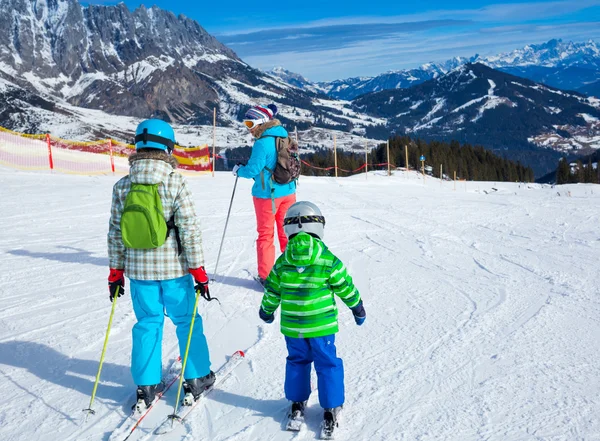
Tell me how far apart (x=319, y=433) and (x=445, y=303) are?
281cm

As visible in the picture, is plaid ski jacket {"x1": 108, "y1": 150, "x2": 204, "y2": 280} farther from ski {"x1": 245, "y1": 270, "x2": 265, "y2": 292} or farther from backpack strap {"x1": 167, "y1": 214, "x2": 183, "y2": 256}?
ski {"x1": 245, "y1": 270, "x2": 265, "y2": 292}

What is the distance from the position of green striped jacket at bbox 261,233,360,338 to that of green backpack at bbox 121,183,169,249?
2.60ft

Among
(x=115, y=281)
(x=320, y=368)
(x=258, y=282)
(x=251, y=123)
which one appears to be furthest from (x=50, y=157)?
(x=320, y=368)

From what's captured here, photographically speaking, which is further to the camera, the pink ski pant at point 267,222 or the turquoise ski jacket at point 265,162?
the pink ski pant at point 267,222

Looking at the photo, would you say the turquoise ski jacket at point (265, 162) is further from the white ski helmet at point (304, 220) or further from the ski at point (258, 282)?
the white ski helmet at point (304, 220)

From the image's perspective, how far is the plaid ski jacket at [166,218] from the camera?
10.9ft

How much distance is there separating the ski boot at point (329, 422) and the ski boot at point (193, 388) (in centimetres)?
95

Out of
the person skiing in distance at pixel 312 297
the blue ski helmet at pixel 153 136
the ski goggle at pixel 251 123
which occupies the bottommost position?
the person skiing in distance at pixel 312 297

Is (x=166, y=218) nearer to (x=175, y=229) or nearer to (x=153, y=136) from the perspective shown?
(x=175, y=229)

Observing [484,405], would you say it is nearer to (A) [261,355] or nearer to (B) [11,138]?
(A) [261,355]

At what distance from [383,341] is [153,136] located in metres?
2.64

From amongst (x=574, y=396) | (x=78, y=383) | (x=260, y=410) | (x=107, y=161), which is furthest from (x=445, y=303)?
(x=107, y=161)

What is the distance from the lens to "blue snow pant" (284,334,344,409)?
3.17 m

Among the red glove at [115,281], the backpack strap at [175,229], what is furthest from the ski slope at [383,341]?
the backpack strap at [175,229]
